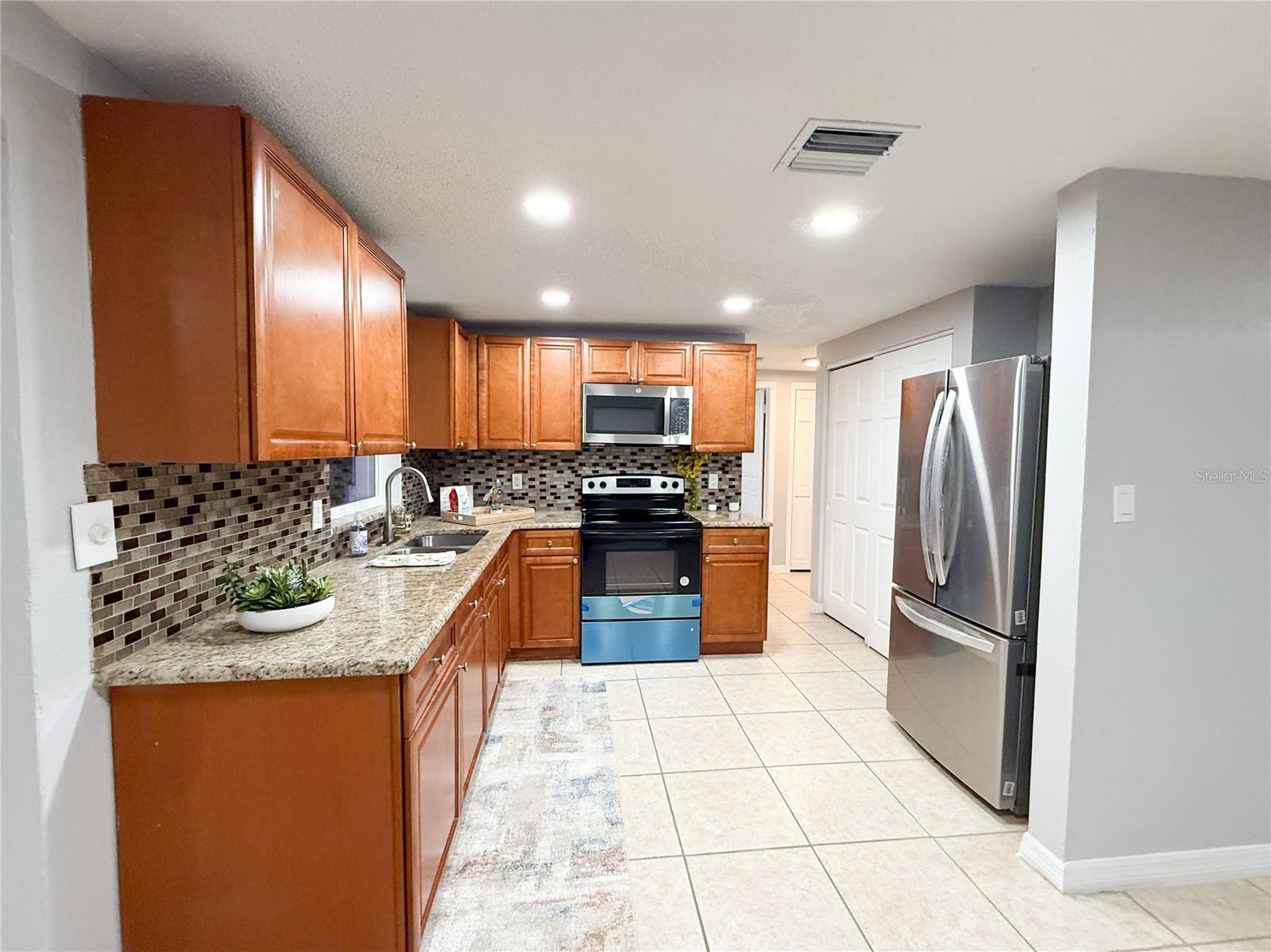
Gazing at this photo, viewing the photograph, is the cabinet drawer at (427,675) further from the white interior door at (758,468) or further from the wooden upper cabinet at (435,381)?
the white interior door at (758,468)

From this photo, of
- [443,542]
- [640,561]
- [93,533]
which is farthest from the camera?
[640,561]

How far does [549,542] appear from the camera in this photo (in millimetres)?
3365

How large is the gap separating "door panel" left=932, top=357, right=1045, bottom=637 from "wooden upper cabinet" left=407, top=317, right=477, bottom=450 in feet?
8.71

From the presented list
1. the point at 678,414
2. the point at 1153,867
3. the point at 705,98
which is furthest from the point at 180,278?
the point at 1153,867

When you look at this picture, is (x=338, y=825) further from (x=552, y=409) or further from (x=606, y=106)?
(x=552, y=409)

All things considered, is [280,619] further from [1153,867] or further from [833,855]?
[1153,867]

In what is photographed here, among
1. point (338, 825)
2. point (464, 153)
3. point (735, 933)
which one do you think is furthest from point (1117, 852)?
point (464, 153)

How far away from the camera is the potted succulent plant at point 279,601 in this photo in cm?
137

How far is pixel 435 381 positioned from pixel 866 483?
9.72 feet

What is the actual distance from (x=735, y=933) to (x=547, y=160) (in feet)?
7.52

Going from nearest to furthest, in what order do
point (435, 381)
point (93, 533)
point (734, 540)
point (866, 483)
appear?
point (93, 533) < point (435, 381) < point (734, 540) < point (866, 483)

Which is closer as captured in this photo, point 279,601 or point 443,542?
point 279,601

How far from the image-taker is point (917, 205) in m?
1.82

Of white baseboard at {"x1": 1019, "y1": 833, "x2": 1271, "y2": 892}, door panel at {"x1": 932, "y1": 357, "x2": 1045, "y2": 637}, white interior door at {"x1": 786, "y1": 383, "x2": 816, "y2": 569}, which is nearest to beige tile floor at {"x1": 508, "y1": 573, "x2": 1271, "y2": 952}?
white baseboard at {"x1": 1019, "y1": 833, "x2": 1271, "y2": 892}
